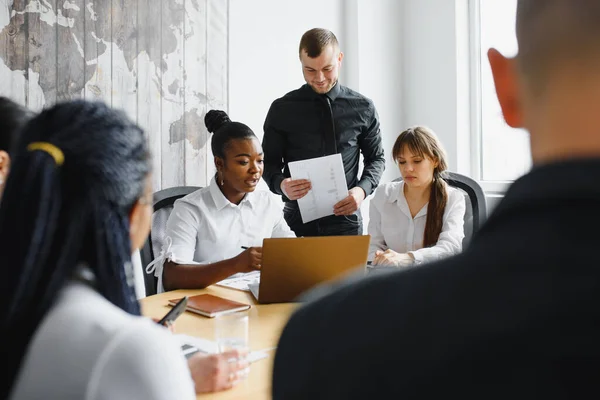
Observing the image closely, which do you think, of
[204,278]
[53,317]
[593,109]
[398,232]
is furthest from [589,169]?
[398,232]

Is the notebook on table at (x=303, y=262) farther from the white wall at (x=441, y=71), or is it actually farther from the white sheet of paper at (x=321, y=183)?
the white wall at (x=441, y=71)

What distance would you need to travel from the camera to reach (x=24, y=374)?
27.9 inches

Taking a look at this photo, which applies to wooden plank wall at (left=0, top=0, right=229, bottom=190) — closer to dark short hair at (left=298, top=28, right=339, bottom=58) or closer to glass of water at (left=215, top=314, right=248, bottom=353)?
dark short hair at (left=298, top=28, right=339, bottom=58)

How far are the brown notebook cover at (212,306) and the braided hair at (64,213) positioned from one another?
0.75m

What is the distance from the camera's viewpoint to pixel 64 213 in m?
0.78

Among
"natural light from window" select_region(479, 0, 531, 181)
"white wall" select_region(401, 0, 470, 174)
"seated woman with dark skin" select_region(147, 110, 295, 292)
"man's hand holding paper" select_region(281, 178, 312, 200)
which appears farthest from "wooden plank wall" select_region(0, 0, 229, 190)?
"natural light from window" select_region(479, 0, 531, 181)

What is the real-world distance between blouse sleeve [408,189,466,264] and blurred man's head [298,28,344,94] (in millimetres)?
787

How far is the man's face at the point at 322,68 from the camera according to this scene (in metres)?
2.67

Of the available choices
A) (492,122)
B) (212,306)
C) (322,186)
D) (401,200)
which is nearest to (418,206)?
(401,200)

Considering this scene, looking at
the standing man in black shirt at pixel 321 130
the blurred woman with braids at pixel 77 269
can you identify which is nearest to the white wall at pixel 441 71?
the standing man in black shirt at pixel 321 130

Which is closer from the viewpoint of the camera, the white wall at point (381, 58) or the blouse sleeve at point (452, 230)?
the blouse sleeve at point (452, 230)

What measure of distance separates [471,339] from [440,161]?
233cm

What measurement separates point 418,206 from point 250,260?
1001 millimetres

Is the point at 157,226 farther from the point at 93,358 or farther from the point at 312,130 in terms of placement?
the point at 93,358
